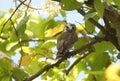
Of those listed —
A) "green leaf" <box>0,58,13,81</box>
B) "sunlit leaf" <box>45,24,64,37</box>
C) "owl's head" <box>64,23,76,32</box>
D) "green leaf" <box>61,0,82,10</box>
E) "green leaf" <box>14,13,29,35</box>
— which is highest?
"green leaf" <box>61,0,82,10</box>

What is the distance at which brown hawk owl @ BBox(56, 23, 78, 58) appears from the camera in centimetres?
129

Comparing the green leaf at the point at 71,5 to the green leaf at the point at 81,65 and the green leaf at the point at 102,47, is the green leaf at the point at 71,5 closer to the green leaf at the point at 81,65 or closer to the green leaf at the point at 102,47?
the green leaf at the point at 102,47

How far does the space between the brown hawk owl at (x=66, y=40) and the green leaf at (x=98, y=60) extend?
0.45 feet

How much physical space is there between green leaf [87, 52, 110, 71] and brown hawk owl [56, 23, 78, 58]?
14 cm

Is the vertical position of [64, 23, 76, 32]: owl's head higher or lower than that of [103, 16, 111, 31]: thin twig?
lower

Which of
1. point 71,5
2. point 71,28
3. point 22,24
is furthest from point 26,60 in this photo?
point 71,5

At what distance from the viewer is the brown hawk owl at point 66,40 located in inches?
50.6

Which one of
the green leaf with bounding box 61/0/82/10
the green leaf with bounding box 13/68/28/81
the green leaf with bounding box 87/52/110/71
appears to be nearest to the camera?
the green leaf with bounding box 61/0/82/10

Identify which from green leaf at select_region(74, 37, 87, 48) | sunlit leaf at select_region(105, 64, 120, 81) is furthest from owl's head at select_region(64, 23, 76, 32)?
sunlit leaf at select_region(105, 64, 120, 81)

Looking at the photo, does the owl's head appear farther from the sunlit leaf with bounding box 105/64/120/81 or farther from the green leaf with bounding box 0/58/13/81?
the sunlit leaf with bounding box 105/64/120/81

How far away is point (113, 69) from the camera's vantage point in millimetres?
203

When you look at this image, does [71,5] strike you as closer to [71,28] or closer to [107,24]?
[107,24]

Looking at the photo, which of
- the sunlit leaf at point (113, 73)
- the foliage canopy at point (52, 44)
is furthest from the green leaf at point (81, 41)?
the sunlit leaf at point (113, 73)

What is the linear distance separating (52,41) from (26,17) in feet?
2.36
